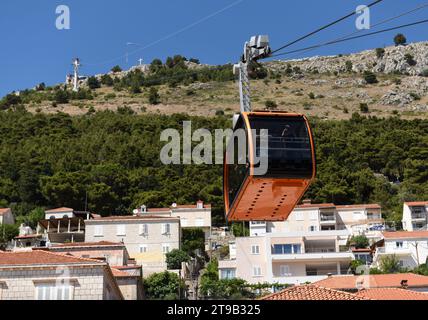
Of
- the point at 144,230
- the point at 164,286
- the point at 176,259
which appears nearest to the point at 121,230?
the point at 144,230

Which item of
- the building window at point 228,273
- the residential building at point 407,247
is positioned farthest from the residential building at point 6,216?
the residential building at point 407,247

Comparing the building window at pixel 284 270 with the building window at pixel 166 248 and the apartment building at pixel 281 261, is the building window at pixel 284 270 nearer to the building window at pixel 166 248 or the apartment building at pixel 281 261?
the apartment building at pixel 281 261

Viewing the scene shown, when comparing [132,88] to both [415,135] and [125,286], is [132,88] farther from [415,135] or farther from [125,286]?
[125,286]

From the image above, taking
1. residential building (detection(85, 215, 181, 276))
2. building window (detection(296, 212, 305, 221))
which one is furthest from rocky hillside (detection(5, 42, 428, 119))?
residential building (detection(85, 215, 181, 276))

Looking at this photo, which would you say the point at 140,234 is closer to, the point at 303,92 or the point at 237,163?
the point at 237,163

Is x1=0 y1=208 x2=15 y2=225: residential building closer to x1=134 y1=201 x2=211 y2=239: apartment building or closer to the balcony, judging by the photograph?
x1=134 y1=201 x2=211 y2=239: apartment building

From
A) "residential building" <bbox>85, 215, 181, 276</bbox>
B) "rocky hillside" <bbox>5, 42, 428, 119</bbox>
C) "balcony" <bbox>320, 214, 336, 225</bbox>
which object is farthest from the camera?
"rocky hillside" <bbox>5, 42, 428, 119</bbox>
